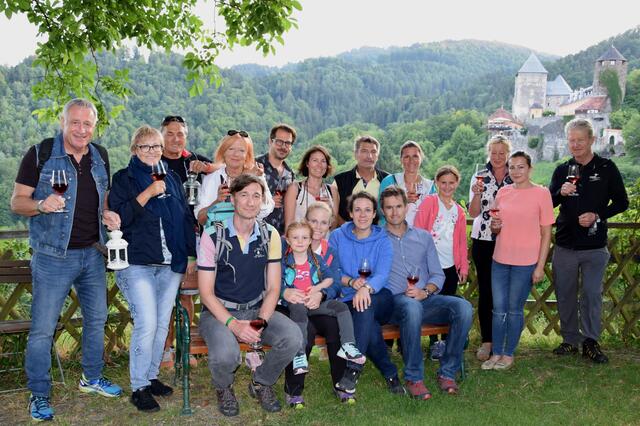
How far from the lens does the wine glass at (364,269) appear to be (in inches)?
147

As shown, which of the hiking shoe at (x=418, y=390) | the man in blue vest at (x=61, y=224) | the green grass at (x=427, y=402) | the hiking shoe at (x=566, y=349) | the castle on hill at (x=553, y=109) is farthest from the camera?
the castle on hill at (x=553, y=109)

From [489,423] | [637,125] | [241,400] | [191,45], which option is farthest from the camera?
[637,125]

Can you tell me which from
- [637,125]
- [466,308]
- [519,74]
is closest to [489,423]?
[466,308]

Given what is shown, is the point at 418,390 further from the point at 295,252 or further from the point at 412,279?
the point at 295,252

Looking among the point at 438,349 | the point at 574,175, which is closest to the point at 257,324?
the point at 438,349

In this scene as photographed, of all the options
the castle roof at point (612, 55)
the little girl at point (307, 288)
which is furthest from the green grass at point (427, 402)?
the castle roof at point (612, 55)

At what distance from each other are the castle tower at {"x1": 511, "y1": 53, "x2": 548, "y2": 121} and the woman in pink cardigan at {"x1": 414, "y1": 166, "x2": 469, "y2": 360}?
103m

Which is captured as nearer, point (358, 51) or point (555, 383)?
point (555, 383)

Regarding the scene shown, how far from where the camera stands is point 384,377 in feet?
13.1

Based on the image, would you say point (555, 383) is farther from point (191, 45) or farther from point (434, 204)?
point (191, 45)

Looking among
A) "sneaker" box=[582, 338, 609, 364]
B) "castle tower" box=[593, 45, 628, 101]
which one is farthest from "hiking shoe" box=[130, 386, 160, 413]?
"castle tower" box=[593, 45, 628, 101]

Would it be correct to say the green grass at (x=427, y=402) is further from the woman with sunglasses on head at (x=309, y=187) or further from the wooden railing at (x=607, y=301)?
the woman with sunglasses on head at (x=309, y=187)

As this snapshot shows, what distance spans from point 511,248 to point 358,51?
190 meters

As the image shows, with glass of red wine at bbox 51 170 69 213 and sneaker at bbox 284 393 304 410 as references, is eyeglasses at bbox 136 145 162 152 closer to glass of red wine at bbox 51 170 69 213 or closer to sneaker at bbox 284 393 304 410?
glass of red wine at bbox 51 170 69 213
